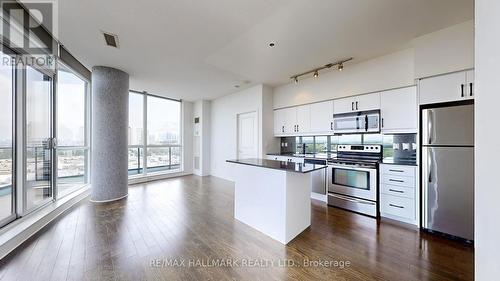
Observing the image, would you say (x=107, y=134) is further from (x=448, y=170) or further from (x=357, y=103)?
(x=448, y=170)

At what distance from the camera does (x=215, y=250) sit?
2141mm

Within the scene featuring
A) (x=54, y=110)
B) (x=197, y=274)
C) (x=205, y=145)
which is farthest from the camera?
(x=205, y=145)

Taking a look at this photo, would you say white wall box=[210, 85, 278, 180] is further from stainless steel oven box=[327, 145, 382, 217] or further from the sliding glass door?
the sliding glass door

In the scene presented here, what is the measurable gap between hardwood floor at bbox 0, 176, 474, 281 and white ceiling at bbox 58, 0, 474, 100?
8.97 ft

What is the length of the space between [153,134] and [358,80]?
19.3 ft

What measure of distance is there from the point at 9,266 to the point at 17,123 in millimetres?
1694

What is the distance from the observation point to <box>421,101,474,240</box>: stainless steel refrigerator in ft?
7.61

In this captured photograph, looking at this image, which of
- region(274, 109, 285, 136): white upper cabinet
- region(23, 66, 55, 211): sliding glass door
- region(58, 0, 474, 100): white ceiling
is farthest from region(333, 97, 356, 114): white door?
region(23, 66, 55, 211): sliding glass door

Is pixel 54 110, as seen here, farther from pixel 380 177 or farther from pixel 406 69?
pixel 406 69

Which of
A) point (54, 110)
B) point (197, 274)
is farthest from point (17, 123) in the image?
point (197, 274)

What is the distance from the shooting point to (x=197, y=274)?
5.78 feet
